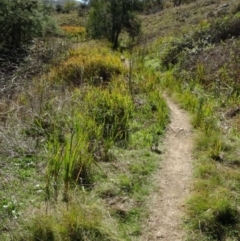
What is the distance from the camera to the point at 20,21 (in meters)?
13.8

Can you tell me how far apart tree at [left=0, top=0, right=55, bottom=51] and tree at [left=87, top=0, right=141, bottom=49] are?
8.65 metres

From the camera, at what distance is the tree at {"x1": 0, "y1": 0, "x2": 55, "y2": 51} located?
1307cm

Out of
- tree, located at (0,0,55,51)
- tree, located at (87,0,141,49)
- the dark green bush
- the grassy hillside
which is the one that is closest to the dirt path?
the grassy hillside

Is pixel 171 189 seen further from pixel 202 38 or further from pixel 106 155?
pixel 202 38

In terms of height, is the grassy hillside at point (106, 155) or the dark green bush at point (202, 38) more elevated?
the dark green bush at point (202, 38)

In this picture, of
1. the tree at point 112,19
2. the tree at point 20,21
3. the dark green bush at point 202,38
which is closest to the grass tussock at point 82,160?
the dark green bush at point 202,38

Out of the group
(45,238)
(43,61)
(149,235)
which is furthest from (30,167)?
(43,61)

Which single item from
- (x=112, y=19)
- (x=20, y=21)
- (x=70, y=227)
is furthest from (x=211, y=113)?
(x=112, y=19)

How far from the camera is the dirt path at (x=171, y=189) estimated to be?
3.64 meters

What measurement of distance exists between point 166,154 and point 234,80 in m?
3.77

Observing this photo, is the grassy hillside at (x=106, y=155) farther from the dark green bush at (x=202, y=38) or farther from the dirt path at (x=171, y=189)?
the dark green bush at (x=202, y=38)

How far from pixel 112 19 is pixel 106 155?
66.1ft

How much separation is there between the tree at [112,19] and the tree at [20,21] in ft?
28.4

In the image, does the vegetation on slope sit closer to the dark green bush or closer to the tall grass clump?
→ the dark green bush
